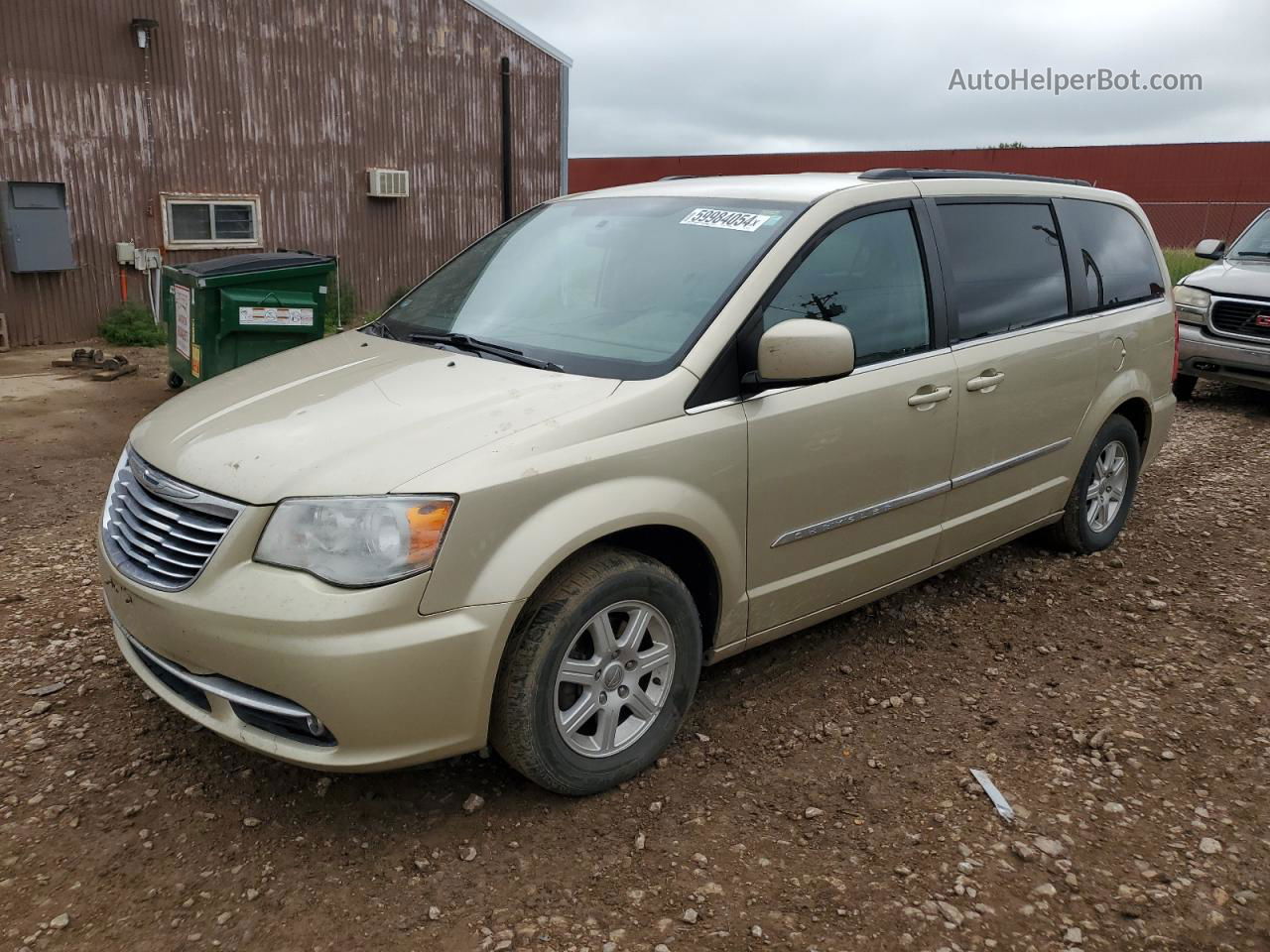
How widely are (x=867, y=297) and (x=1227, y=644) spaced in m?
2.17

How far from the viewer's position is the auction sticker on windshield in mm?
3459

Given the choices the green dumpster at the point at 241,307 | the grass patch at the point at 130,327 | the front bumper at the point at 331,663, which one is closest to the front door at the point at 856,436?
the front bumper at the point at 331,663

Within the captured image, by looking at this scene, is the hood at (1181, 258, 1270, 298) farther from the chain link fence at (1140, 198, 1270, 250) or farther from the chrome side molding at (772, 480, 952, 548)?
the chain link fence at (1140, 198, 1270, 250)

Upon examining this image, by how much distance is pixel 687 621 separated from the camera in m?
3.08

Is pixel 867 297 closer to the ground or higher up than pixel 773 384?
higher up

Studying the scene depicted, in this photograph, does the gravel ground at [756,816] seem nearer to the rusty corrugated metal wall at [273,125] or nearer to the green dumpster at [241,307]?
the green dumpster at [241,307]

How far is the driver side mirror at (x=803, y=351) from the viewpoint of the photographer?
9.88 feet

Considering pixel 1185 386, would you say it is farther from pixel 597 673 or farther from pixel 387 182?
pixel 387 182

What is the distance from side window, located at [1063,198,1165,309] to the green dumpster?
5.84 m

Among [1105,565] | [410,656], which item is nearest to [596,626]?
[410,656]

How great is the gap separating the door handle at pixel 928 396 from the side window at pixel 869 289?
156 mm

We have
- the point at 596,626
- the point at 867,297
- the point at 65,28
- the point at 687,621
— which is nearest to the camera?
the point at 596,626

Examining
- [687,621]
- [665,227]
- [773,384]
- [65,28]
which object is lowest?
[687,621]

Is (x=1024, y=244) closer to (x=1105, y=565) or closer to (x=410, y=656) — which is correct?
(x=1105, y=565)
